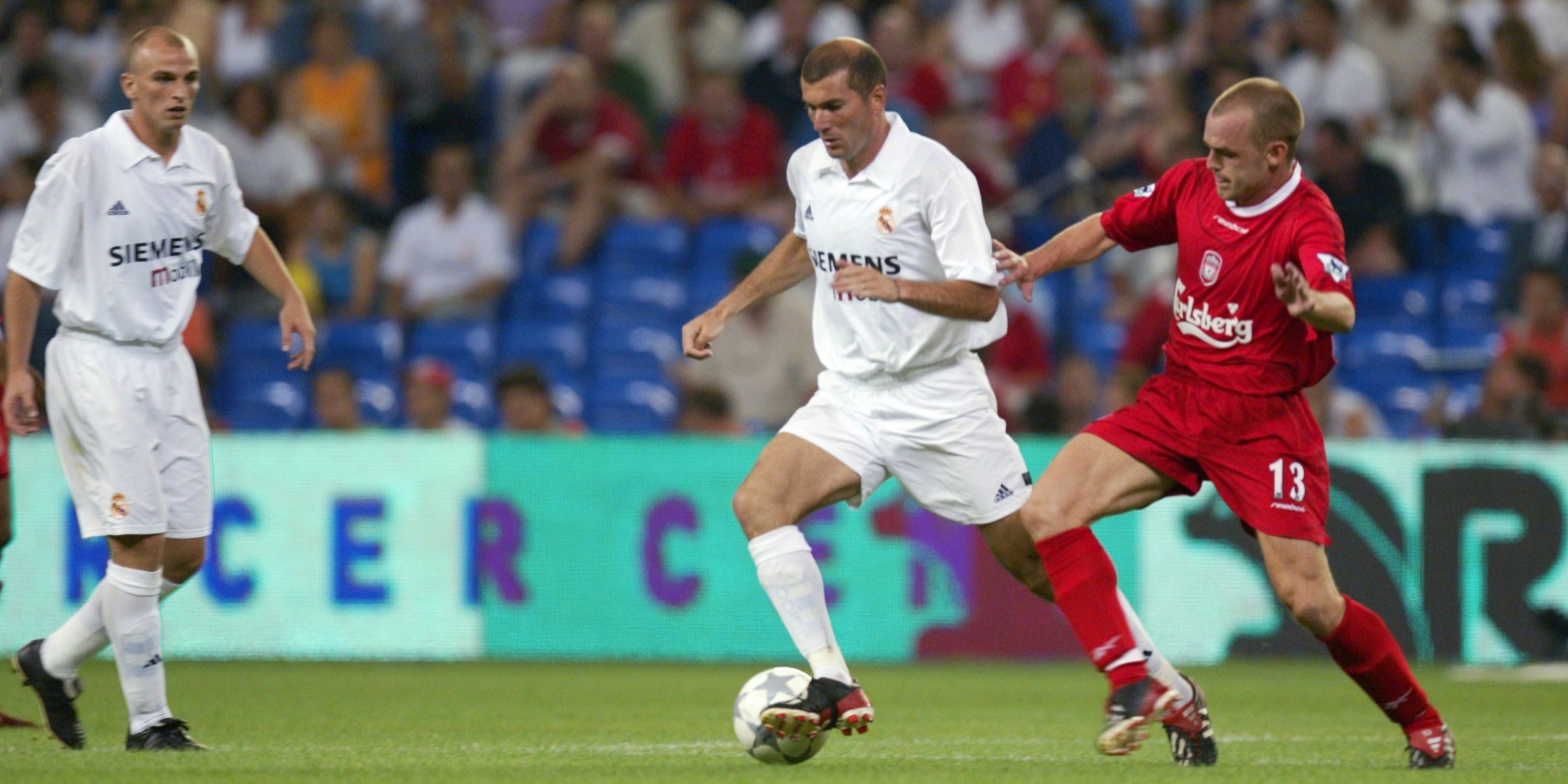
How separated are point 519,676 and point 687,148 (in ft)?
17.0

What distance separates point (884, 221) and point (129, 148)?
236 centimetres

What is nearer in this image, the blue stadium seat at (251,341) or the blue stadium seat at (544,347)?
the blue stadium seat at (544,347)

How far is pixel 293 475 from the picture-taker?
35.5 feet

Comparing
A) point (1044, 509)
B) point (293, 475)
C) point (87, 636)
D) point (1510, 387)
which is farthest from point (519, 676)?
point (1510, 387)

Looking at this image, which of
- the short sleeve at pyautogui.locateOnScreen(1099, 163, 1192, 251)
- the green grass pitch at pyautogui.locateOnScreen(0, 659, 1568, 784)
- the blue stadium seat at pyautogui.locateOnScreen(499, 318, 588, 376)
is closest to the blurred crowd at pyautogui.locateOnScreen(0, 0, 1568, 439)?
the blue stadium seat at pyautogui.locateOnScreen(499, 318, 588, 376)

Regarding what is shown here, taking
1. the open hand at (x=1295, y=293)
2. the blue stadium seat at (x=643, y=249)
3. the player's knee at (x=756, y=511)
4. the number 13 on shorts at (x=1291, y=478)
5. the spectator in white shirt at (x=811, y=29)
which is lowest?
the player's knee at (x=756, y=511)

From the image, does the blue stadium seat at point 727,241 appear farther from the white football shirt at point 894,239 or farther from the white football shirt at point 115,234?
the white football shirt at point 115,234

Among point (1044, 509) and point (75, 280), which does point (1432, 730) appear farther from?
point (75, 280)

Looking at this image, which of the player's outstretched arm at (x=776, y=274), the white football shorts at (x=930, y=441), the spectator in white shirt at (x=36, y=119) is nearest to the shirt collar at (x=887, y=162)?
the player's outstretched arm at (x=776, y=274)

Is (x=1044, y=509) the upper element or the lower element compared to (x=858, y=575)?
upper

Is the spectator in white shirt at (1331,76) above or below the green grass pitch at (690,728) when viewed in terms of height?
above

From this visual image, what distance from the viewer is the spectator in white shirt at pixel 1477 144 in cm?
1333

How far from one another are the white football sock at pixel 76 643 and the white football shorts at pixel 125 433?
0.36 meters

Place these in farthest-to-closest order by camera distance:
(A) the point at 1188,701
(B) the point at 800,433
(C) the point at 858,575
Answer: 1. (C) the point at 858,575
2. (B) the point at 800,433
3. (A) the point at 1188,701
